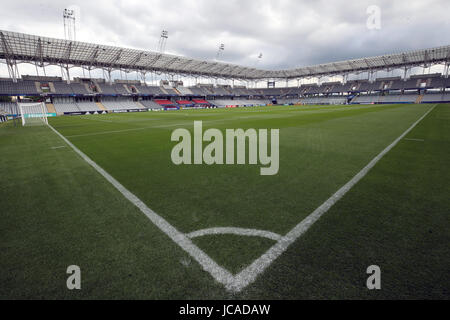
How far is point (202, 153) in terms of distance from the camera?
7.71 m

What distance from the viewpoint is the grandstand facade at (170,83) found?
46594 mm

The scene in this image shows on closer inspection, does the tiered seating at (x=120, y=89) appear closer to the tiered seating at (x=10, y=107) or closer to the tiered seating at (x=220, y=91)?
the tiered seating at (x=10, y=107)

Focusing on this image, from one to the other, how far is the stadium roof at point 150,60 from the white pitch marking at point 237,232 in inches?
2090

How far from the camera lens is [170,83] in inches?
3115

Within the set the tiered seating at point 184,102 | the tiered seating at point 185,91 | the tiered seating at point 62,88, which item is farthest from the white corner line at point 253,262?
the tiered seating at point 185,91

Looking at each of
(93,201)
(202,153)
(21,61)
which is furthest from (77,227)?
(21,61)

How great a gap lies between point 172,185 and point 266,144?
5176 mm

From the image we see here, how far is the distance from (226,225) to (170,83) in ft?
276

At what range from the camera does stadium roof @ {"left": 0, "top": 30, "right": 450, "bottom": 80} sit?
4197 centimetres

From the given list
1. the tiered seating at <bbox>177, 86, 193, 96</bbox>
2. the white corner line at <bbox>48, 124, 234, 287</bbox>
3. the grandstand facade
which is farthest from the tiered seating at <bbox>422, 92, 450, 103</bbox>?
the white corner line at <bbox>48, 124, 234, 287</bbox>

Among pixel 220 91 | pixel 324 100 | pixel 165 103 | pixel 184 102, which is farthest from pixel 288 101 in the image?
pixel 165 103

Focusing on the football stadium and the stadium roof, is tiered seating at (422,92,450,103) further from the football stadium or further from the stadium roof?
the football stadium

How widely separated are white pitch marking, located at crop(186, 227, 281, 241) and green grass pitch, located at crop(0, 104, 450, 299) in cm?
10

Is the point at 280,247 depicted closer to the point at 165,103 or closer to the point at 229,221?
the point at 229,221
